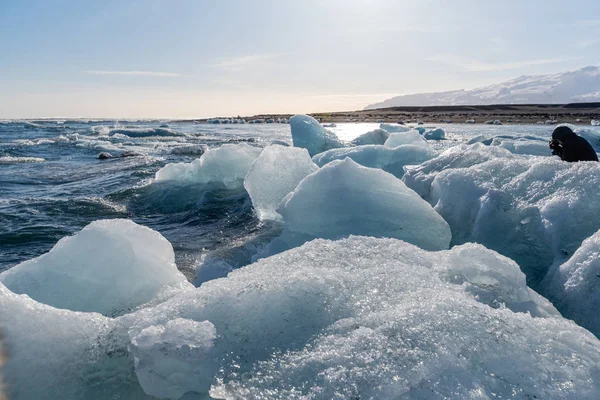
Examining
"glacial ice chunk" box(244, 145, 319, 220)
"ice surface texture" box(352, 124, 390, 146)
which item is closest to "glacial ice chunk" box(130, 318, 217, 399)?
"glacial ice chunk" box(244, 145, 319, 220)

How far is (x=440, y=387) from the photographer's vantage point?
1.38 m

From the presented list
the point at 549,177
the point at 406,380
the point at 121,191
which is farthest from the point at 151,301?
the point at 121,191

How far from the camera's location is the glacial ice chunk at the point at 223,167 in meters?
7.81

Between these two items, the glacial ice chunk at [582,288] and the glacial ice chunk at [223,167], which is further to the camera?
the glacial ice chunk at [223,167]

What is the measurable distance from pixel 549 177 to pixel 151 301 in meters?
3.13

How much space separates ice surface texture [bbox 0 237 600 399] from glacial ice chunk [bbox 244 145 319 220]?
9.97ft

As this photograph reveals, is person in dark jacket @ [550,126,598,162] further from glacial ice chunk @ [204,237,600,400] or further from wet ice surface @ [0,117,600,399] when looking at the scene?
glacial ice chunk @ [204,237,600,400]

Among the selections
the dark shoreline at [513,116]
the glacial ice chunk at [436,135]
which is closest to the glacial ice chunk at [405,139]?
the glacial ice chunk at [436,135]

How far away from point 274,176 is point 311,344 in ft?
12.1

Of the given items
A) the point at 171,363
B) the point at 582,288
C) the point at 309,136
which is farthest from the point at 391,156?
the point at 171,363

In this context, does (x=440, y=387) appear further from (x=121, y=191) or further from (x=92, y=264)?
(x=121, y=191)

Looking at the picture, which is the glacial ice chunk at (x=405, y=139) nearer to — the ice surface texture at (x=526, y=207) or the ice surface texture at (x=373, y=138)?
the ice surface texture at (x=373, y=138)

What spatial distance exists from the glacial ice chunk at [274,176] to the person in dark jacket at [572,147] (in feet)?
10.6

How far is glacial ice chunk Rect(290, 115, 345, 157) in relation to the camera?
1207cm
